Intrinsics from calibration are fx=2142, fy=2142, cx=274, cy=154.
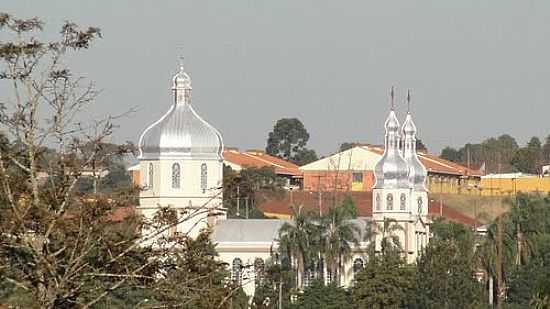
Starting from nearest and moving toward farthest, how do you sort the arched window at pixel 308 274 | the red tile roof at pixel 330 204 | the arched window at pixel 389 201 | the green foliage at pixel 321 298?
the green foliage at pixel 321 298 < the arched window at pixel 308 274 < the arched window at pixel 389 201 < the red tile roof at pixel 330 204

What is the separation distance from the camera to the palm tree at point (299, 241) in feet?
243

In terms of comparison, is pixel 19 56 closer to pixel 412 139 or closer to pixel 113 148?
pixel 113 148

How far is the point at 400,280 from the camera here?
6256cm

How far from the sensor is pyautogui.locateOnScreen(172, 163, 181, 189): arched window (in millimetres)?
76438

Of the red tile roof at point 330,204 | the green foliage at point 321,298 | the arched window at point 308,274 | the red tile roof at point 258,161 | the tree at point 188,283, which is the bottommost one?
the green foliage at point 321,298

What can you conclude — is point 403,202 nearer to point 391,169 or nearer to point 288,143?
point 391,169

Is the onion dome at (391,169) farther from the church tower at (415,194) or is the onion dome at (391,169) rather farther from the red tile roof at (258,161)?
the red tile roof at (258,161)

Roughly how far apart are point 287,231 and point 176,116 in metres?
6.83

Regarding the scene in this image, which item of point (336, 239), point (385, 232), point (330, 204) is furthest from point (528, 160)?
point (336, 239)

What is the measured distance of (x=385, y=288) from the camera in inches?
2474

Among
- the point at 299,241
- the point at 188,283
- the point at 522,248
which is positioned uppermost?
the point at 299,241

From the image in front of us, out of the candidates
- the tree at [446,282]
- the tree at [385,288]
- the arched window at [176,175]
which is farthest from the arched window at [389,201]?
the tree at [385,288]

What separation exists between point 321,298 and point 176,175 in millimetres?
16599

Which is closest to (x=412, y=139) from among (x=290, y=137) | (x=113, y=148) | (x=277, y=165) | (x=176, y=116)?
(x=176, y=116)
